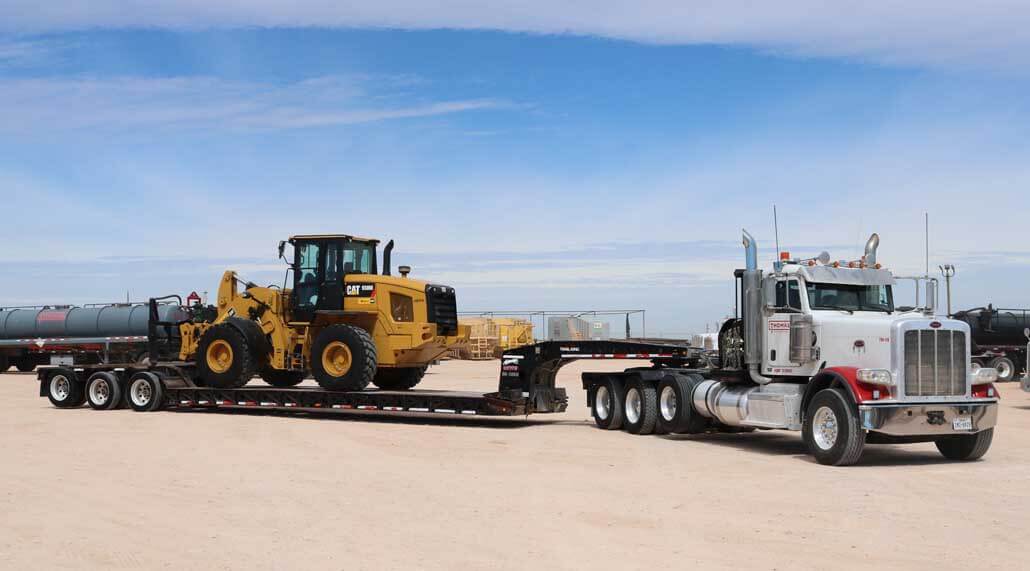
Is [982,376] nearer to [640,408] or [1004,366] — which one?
[640,408]

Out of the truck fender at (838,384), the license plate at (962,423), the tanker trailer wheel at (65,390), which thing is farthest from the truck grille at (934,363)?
the tanker trailer wheel at (65,390)

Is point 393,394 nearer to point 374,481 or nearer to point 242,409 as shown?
point 242,409

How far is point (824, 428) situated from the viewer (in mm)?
15508

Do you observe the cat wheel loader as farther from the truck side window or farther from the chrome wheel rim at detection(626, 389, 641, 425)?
the truck side window

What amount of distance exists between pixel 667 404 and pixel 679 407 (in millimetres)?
531

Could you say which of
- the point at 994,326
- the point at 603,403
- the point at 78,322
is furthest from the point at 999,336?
the point at 78,322

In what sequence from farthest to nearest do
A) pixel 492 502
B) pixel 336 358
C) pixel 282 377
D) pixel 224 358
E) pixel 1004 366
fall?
pixel 1004 366, pixel 282 377, pixel 224 358, pixel 336 358, pixel 492 502

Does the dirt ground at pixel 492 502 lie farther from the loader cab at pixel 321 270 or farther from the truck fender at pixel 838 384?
the loader cab at pixel 321 270

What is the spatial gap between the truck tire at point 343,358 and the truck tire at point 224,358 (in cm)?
180

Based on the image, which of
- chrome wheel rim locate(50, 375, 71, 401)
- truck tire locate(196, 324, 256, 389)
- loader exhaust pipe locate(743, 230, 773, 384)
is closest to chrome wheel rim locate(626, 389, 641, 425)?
loader exhaust pipe locate(743, 230, 773, 384)

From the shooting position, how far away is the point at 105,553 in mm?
9195

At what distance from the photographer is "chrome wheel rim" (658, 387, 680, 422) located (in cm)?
1902

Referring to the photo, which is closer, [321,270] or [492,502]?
[492,502]

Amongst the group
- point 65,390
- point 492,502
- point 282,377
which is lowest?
point 492,502
